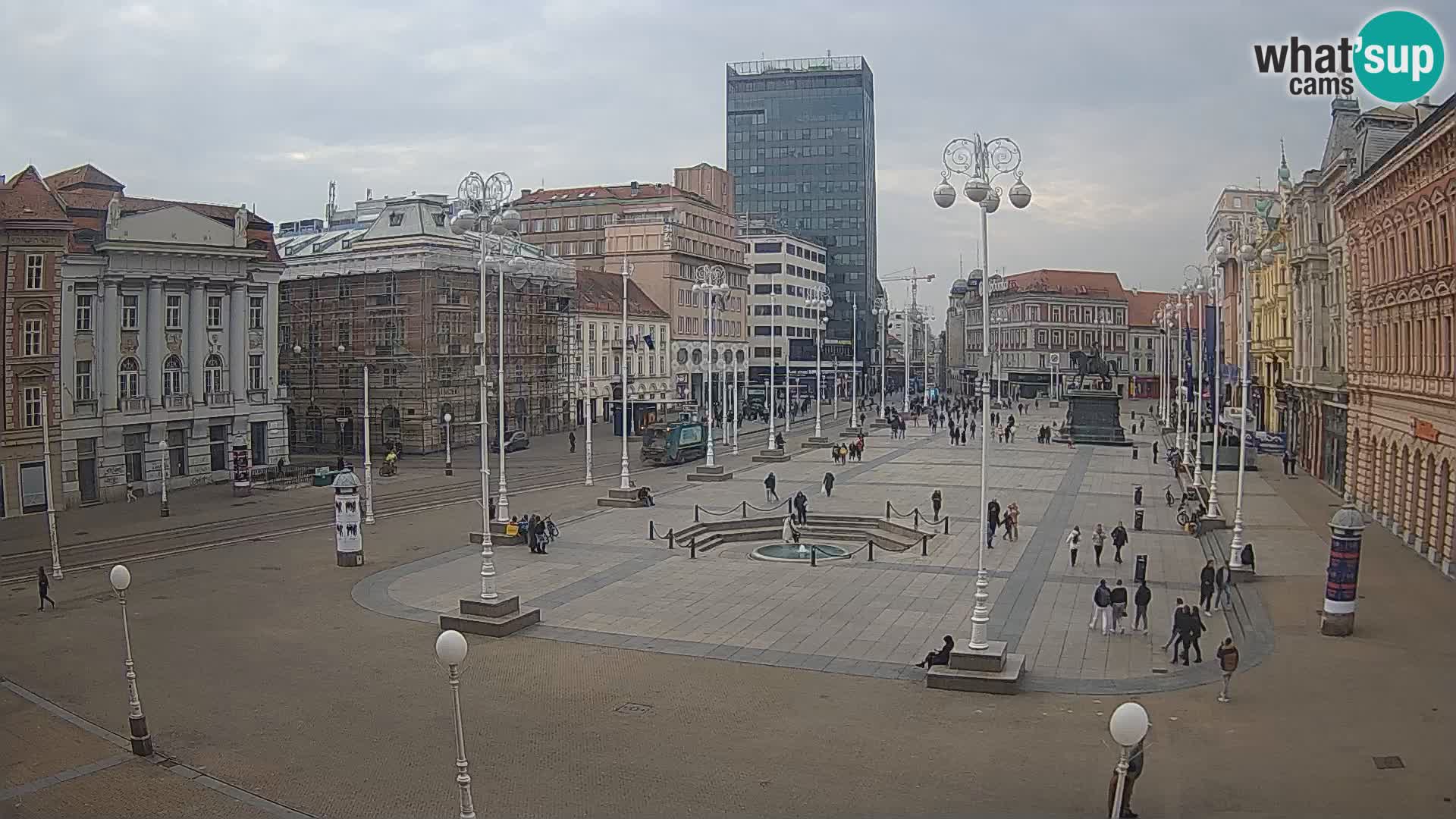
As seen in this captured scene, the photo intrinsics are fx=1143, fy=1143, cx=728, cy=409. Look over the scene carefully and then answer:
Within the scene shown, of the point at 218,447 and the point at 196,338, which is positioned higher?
the point at 196,338

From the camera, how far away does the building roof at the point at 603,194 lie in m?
117

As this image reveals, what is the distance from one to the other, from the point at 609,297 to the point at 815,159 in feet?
254

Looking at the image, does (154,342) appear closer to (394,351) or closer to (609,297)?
(394,351)

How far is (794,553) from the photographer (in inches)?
1454

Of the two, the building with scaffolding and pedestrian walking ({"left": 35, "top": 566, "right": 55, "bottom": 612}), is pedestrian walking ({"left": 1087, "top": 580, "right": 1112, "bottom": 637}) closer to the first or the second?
pedestrian walking ({"left": 35, "top": 566, "right": 55, "bottom": 612})

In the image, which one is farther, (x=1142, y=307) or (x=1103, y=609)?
(x=1142, y=307)

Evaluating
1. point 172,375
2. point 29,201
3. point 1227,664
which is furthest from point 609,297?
point 1227,664

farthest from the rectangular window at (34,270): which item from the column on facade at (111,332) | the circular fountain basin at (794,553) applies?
the circular fountain basin at (794,553)

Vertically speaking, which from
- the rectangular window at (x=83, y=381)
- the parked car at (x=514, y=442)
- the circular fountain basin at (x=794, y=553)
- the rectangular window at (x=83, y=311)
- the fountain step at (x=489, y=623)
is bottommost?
the circular fountain basin at (x=794, y=553)

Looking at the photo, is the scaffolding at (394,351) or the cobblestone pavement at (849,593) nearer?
the cobblestone pavement at (849,593)

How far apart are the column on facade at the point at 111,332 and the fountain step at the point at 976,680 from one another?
4336 centimetres

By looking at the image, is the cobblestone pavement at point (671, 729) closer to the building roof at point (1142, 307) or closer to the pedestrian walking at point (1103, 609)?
the pedestrian walking at point (1103, 609)

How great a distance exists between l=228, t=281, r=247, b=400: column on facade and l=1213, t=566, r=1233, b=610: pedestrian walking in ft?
156

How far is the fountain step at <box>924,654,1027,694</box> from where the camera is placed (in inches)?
806
